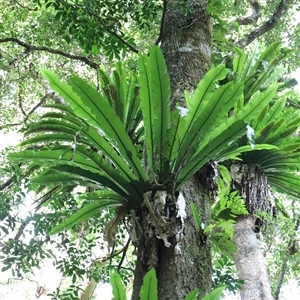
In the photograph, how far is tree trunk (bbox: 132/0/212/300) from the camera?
1.11 m

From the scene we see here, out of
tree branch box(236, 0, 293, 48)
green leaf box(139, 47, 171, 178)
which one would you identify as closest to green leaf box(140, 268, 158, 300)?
green leaf box(139, 47, 171, 178)

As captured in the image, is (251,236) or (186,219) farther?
(251,236)

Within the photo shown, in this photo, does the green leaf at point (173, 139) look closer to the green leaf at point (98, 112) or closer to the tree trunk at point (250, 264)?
the green leaf at point (98, 112)

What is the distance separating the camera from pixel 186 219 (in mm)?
1235

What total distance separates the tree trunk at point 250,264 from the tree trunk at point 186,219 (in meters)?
0.84

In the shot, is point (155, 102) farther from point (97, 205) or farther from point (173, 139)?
point (97, 205)

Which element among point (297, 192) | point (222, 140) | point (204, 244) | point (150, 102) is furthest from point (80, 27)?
point (297, 192)

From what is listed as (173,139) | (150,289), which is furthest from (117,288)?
(173,139)

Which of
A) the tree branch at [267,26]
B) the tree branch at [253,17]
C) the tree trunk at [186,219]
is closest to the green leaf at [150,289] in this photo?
the tree trunk at [186,219]

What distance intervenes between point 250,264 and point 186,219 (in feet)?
3.29

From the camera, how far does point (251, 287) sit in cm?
198

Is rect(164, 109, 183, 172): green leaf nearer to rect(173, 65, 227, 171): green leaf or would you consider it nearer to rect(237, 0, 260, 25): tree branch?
rect(173, 65, 227, 171): green leaf

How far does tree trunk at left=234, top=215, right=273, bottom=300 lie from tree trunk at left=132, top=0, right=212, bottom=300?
0.84 meters

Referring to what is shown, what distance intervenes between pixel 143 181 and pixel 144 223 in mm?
150
